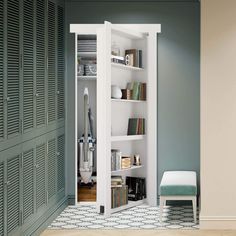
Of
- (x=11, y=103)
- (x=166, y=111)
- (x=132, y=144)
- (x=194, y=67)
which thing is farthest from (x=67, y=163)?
(x=11, y=103)

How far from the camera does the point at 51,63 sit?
643cm

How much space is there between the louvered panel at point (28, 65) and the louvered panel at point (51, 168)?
0.92 metres

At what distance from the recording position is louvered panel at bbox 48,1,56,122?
6.32 meters

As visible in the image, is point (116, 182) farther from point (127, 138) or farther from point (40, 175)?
point (40, 175)

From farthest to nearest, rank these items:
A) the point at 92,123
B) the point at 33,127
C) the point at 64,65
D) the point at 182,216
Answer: the point at 92,123 < the point at 64,65 < the point at 182,216 < the point at 33,127

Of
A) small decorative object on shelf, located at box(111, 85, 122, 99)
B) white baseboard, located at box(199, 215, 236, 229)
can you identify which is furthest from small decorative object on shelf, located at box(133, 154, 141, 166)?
white baseboard, located at box(199, 215, 236, 229)

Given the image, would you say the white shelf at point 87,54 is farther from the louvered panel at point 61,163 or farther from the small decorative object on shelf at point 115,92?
the louvered panel at point 61,163

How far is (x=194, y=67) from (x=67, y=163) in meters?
1.98

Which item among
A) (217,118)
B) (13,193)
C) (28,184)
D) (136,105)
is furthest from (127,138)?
(13,193)

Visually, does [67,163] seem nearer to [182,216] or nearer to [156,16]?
[182,216]

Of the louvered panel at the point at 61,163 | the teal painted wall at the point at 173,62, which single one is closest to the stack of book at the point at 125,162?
the teal painted wall at the point at 173,62

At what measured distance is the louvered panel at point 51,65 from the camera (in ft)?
20.7

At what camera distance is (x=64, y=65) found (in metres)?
7.21

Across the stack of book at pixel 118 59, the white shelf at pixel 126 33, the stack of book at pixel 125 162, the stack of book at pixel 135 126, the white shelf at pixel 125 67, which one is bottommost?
the stack of book at pixel 125 162
